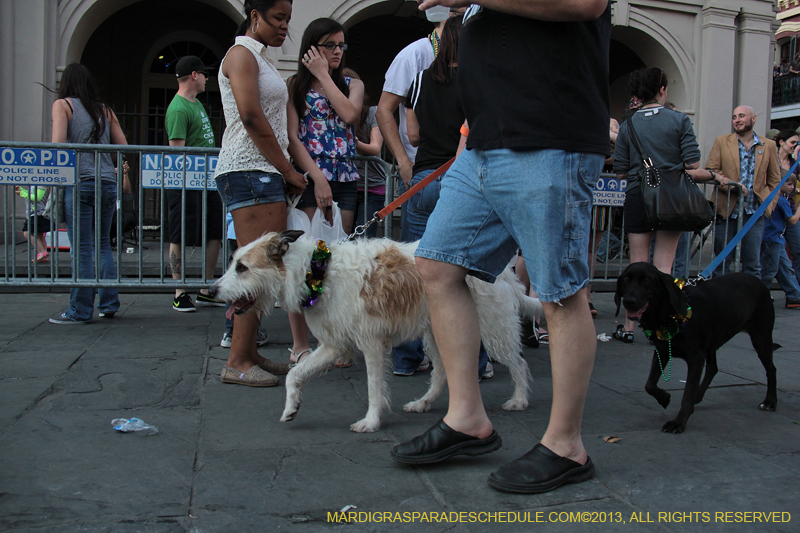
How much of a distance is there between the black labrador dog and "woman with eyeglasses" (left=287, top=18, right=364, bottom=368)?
1.92 m

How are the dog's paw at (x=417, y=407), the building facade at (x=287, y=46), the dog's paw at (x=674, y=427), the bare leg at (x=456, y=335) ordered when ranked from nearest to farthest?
the bare leg at (x=456, y=335) → the dog's paw at (x=674, y=427) → the dog's paw at (x=417, y=407) → the building facade at (x=287, y=46)

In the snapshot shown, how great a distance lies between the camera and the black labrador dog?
3.24m

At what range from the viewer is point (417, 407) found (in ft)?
11.3

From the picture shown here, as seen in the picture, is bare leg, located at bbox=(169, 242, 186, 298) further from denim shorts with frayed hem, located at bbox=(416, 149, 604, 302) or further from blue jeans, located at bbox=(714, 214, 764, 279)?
blue jeans, located at bbox=(714, 214, 764, 279)

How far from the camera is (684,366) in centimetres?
456

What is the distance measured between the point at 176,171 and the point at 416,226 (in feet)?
8.69

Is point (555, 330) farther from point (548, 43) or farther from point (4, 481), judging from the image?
point (4, 481)

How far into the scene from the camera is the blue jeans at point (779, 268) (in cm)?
792

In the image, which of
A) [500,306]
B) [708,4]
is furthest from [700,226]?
[708,4]

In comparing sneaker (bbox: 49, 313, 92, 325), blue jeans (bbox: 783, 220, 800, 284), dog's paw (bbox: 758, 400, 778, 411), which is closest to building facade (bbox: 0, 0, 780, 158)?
sneaker (bbox: 49, 313, 92, 325)

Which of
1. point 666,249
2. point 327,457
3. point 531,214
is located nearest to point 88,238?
point 327,457

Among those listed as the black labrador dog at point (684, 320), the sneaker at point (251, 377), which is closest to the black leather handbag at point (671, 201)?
the black labrador dog at point (684, 320)

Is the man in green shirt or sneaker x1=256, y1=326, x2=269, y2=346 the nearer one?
sneaker x1=256, y1=326, x2=269, y2=346

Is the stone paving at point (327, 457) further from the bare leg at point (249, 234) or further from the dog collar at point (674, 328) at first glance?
the dog collar at point (674, 328)
